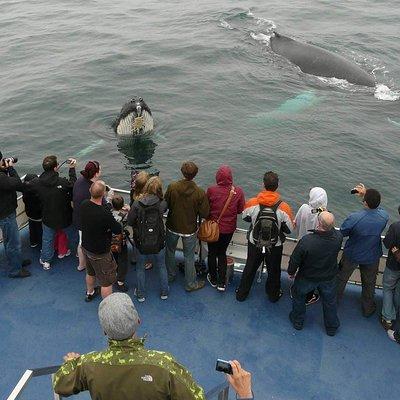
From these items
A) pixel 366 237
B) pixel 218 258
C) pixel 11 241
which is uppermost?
pixel 366 237

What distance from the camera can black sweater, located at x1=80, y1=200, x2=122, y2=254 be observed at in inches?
261

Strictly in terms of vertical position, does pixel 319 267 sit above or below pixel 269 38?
above

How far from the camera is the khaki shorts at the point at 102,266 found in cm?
704

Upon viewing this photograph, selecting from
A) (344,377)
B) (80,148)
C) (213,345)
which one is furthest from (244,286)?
(80,148)

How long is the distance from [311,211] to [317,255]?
2.80 feet

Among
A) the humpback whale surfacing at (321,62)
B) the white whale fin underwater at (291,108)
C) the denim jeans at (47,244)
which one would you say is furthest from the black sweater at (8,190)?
the humpback whale surfacing at (321,62)

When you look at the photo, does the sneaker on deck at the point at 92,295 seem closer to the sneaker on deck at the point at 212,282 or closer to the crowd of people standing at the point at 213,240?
the crowd of people standing at the point at 213,240

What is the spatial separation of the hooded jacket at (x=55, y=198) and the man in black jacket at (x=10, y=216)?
0.38 meters

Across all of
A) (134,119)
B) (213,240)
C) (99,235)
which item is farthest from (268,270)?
(134,119)

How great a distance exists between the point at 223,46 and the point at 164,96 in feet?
27.7

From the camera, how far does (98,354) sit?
364 centimetres

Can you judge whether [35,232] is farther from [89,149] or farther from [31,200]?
[89,149]

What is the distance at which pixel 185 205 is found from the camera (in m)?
7.30

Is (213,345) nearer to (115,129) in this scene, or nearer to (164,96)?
(115,129)
